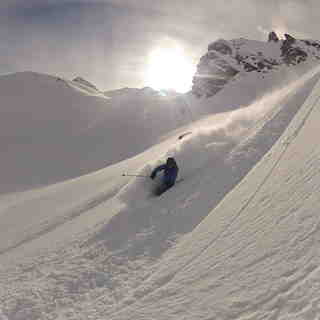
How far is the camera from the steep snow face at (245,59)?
316 feet

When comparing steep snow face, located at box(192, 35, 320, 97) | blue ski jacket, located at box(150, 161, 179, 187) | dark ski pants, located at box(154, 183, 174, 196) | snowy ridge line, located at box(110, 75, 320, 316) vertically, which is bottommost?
snowy ridge line, located at box(110, 75, 320, 316)

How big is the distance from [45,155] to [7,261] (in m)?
35.2

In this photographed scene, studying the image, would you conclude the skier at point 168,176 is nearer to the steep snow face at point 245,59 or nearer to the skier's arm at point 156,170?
the skier's arm at point 156,170

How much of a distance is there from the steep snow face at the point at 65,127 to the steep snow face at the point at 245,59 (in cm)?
2998

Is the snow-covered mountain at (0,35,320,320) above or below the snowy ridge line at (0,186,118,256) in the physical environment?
below

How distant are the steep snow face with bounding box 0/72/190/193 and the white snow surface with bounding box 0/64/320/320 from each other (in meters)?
23.0

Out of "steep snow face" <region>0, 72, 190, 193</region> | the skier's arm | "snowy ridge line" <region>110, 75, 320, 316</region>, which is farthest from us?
"steep snow face" <region>0, 72, 190, 193</region>

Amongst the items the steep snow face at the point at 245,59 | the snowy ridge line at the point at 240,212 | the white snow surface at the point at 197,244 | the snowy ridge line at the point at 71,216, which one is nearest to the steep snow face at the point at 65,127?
the snowy ridge line at the point at 71,216

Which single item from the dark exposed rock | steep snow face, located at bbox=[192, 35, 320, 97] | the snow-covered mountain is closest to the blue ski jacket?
the snow-covered mountain

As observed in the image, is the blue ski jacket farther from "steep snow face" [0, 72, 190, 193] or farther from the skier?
"steep snow face" [0, 72, 190, 193]

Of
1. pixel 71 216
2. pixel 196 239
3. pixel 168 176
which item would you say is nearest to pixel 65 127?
pixel 71 216

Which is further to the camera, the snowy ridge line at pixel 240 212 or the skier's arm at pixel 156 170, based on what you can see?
the skier's arm at pixel 156 170

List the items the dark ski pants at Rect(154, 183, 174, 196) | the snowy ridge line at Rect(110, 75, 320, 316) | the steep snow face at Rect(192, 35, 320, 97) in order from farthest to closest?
the steep snow face at Rect(192, 35, 320, 97), the dark ski pants at Rect(154, 183, 174, 196), the snowy ridge line at Rect(110, 75, 320, 316)

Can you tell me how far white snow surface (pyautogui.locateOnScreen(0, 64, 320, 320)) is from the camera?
512 centimetres
